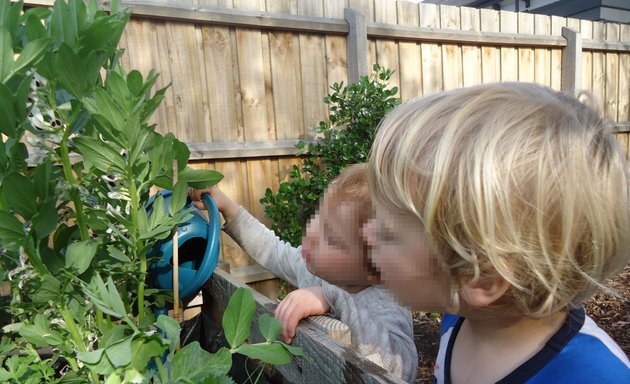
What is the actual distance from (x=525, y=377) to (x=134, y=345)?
0.60m

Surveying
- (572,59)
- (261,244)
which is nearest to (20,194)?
(261,244)

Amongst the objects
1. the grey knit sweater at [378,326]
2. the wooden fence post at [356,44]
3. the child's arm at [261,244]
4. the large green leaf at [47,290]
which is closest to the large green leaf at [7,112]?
the large green leaf at [47,290]

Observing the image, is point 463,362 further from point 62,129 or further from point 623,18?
point 623,18

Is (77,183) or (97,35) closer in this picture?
(97,35)

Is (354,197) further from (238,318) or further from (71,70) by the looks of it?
(71,70)

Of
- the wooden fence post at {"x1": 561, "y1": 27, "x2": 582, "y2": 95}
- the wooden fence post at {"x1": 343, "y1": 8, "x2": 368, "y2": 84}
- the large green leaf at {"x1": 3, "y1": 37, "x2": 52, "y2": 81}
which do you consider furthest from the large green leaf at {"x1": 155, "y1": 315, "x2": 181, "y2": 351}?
the wooden fence post at {"x1": 561, "y1": 27, "x2": 582, "y2": 95}

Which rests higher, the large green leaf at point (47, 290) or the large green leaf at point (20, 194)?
the large green leaf at point (20, 194)

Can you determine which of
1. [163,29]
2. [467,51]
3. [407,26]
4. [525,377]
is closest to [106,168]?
[525,377]

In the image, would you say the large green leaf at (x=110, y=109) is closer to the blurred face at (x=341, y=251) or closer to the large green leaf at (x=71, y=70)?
the large green leaf at (x=71, y=70)

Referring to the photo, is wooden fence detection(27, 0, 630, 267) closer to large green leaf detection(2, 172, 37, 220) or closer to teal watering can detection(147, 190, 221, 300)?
teal watering can detection(147, 190, 221, 300)

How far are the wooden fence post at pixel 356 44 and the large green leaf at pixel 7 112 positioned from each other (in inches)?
118

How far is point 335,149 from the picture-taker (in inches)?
123

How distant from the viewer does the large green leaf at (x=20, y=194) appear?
0.64 meters

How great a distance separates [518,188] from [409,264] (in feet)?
0.63
